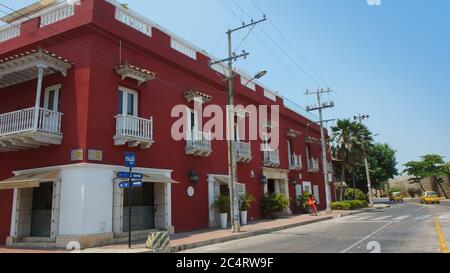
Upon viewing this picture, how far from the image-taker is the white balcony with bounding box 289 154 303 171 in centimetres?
3055

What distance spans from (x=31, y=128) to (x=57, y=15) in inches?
200

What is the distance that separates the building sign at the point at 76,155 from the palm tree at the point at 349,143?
29944 mm

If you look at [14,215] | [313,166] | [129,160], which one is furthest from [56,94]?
[313,166]

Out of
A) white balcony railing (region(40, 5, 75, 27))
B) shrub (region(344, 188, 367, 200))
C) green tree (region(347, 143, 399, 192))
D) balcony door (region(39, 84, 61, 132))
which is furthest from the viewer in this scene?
green tree (region(347, 143, 399, 192))

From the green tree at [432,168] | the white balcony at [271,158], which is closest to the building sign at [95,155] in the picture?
the white balcony at [271,158]

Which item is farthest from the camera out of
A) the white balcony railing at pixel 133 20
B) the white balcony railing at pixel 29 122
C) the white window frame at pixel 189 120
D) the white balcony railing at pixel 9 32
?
the white window frame at pixel 189 120

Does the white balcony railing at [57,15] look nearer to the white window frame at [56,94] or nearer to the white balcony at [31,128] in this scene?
the white window frame at [56,94]

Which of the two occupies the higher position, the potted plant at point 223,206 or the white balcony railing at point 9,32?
the white balcony railing at point 9,32

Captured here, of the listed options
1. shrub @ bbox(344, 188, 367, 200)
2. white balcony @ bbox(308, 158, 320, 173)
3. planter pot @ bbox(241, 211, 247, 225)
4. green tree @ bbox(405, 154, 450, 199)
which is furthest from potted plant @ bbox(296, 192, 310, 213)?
green tree @ bbox(405, 154, 450, 199)

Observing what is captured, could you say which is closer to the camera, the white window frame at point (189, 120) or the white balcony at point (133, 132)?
the white balcony at point (133, 132)

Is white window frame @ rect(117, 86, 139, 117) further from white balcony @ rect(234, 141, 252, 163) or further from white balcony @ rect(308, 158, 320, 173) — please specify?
white balcony @ rect(308, 158, 320, 173)

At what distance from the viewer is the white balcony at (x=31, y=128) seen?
1342 cm

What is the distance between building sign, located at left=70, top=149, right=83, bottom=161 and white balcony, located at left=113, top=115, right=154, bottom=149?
151 cm
